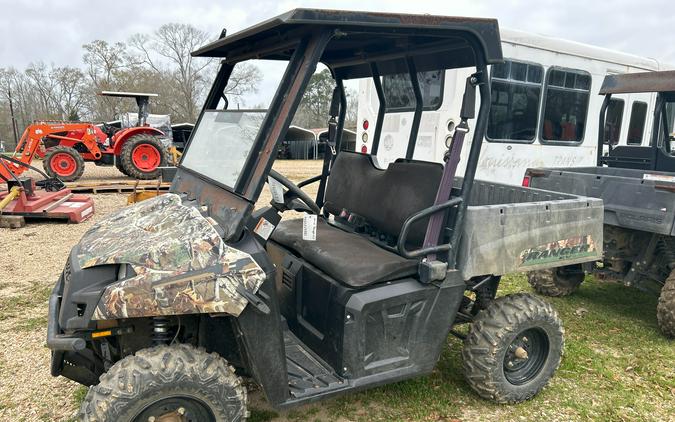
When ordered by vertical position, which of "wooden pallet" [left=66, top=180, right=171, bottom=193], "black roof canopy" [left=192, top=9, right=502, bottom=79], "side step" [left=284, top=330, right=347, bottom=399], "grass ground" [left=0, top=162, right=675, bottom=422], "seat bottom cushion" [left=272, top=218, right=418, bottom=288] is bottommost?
"grass ground" [left=0, top=162, right=675, bottom=422]

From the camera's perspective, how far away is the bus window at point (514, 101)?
23.3 feet

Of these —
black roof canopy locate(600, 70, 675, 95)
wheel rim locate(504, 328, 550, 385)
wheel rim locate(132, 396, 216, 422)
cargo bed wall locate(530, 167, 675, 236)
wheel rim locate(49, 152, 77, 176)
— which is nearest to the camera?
wheel rim locate(132, 396, 216, 422)

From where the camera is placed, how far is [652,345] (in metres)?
4.11

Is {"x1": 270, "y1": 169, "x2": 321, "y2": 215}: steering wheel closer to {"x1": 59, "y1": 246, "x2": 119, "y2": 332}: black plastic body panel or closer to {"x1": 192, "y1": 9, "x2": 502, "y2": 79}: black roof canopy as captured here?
{"x1": 192, "y1": 9, "x2": 502, "y2": 79}: black roof canopy

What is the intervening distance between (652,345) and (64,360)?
172 inches

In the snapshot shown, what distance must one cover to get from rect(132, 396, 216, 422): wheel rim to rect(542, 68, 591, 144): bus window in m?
7.04

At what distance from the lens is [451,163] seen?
2742 millimetres

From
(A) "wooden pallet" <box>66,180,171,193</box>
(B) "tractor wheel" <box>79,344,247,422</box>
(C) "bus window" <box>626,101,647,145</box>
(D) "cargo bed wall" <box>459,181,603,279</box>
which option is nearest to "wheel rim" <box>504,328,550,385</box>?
(D) "cargo bed wall" <box>459,181,603,279</box>

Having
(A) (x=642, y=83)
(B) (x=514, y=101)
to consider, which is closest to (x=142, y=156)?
(B) (x=514, y=101)

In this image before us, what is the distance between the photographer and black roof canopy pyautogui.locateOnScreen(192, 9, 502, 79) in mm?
2281

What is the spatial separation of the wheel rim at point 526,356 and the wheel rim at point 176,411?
191 centimetres

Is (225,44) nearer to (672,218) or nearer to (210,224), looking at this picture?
(210,224)

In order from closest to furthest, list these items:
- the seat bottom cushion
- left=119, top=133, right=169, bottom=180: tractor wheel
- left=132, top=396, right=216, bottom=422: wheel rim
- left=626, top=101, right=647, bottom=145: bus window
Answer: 1. left=132, top=396, right=216, bottom=422: wheel rim
2. the seat bottom cushion
3. left=626, top=101, right=647, bottom=145: bus window
4. left=119, top=133, right=169, bottom=180: tractor wheel

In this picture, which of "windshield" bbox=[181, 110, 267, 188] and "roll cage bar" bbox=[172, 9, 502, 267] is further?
"windshield" bbox=[181, 110, 267, 188]
